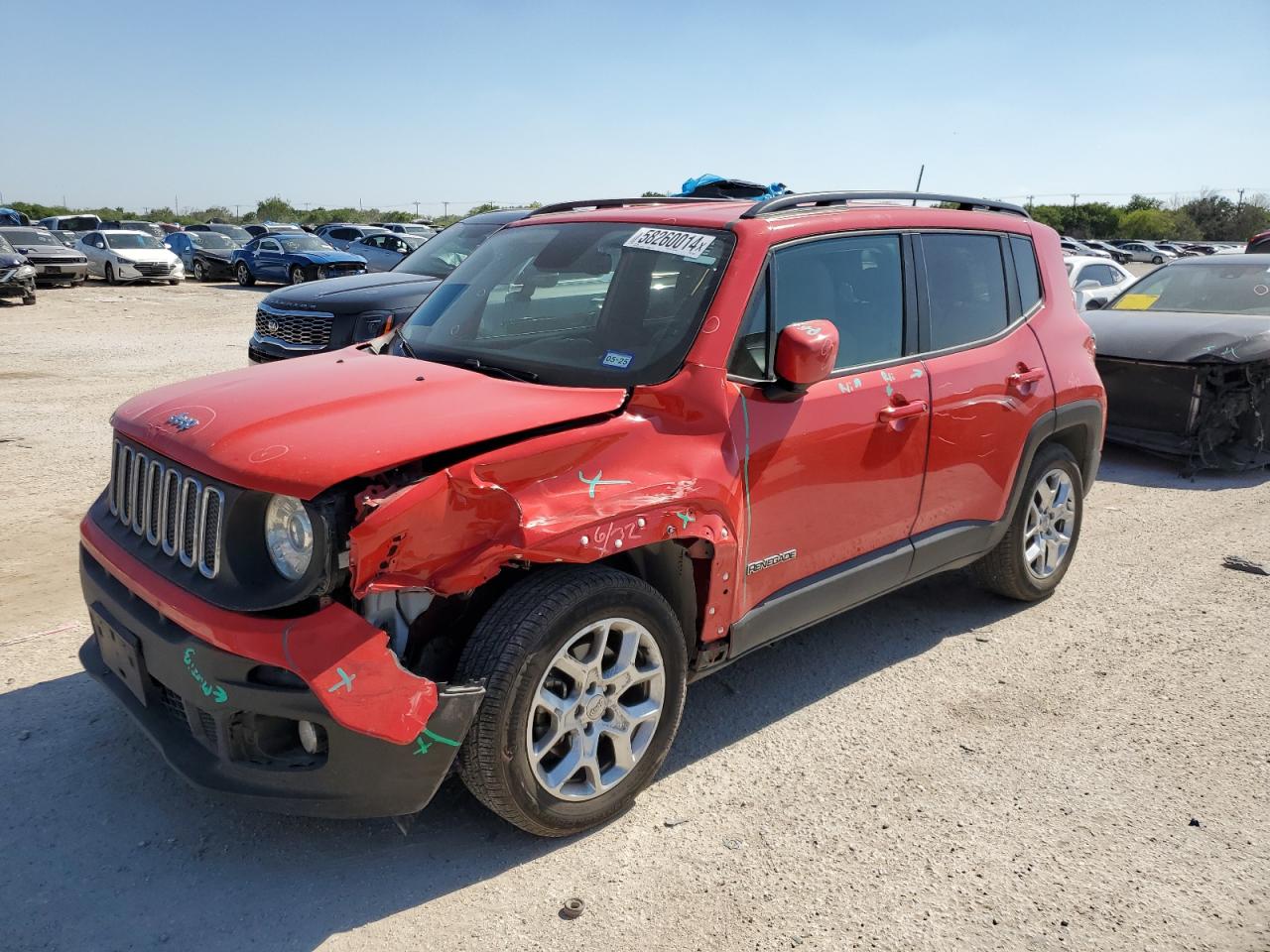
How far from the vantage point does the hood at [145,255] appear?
26250 mm

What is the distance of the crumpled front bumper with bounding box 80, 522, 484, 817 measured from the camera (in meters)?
2.56

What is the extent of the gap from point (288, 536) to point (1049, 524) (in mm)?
3899

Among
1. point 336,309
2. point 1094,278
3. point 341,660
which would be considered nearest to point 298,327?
point 336,309

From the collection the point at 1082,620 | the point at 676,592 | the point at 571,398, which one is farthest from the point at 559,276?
the point at 1082,620

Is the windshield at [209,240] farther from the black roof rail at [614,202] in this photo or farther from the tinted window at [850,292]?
the tinted window at [850,292]

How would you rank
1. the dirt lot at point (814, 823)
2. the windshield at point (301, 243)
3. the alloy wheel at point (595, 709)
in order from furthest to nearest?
the windshield at point (301, 243) < the alloy wheel at point (595, 709) < the dirt lot at point (814, 823)

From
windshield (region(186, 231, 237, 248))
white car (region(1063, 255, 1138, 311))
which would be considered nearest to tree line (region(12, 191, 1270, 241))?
windshield (region(186, 231, 237, 248))

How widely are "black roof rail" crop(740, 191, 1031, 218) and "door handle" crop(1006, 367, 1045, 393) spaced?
2.71 feet

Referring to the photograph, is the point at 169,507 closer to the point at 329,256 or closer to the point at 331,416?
the point at 331,416

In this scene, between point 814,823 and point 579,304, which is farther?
point 579,304

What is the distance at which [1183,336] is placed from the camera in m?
8.02

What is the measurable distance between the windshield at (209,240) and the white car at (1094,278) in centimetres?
2627

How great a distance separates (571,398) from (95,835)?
203cm

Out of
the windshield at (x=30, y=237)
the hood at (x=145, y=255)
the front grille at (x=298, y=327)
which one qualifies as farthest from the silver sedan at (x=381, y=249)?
the front grille at (x=298, y=327)
